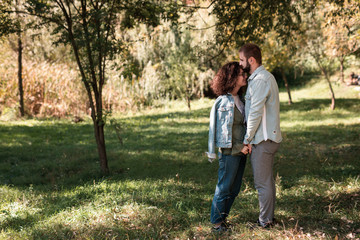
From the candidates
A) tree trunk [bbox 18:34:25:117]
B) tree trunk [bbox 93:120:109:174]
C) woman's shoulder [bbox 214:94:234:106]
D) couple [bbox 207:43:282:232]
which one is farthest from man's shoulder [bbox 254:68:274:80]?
tree trunk [bbox 18:34:25:117]

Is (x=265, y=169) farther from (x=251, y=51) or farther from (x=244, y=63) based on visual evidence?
(x=251, y=51)

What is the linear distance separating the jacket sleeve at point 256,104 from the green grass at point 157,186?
112 cm

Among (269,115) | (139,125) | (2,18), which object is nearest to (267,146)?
(269,115)

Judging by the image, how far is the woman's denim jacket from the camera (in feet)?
11.7

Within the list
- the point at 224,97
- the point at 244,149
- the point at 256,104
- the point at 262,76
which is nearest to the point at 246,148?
the point at 244,149

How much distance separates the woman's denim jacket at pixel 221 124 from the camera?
3.57 meters

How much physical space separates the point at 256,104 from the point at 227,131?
16.6 inches

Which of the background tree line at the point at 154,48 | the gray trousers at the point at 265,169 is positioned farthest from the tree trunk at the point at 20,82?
the gray trousers at the point at 265,169

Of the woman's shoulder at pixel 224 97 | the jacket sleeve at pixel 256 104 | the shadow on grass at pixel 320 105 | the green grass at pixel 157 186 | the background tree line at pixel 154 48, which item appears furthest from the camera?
the shadow on grass at pixel 320 105

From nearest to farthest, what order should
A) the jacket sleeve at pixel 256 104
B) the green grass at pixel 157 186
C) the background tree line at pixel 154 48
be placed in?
the jacket sleeve at pixel 256 104, the green grass at pixel 157 186, the background tree line at pixel 154 48

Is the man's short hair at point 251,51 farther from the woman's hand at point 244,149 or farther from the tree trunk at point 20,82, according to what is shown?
the tree trunk at point 20,82

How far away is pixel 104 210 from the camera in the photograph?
4.35 meters

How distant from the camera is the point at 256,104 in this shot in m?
3.41

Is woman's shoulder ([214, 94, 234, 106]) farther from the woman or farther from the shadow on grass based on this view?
the shadow on grass
